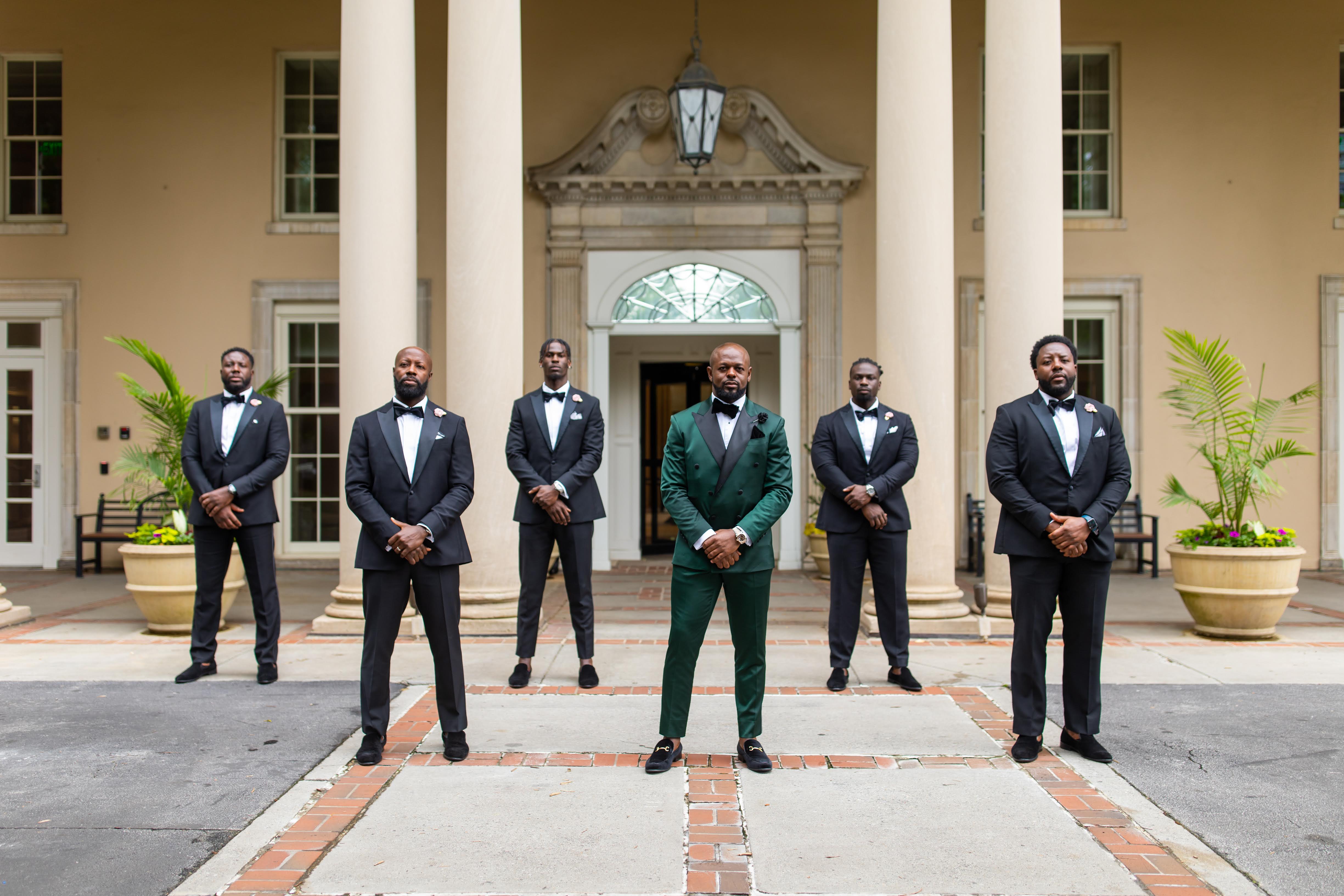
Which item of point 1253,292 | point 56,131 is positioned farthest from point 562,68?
point 1253,292

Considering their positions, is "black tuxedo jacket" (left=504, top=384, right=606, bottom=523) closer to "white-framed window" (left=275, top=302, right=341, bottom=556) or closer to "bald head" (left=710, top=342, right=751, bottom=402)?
"bald head" (left=710, top=342, right=751, bottom=402)

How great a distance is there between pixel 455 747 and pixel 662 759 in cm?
93

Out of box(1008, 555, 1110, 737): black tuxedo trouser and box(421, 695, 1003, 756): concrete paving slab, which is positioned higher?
box(1008, 555, 1110, 737): black tuxedo trouser

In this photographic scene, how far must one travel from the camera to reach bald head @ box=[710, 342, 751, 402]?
425 centimetres

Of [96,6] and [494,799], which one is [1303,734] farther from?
[96,6]

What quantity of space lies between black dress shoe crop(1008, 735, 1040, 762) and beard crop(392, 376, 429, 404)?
3.04 meters

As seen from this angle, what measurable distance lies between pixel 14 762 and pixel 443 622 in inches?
75.6

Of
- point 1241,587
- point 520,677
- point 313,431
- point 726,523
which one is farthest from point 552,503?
point 313,431

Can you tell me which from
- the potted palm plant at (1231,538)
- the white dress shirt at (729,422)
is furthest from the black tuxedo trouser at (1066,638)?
the potted palm plant at (1231,538)

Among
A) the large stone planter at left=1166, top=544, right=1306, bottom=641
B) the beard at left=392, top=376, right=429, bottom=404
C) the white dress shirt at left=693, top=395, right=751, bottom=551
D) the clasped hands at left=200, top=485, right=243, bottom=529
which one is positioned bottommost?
the large stone planter at left=1166, top=544, right=1306, bottom=641

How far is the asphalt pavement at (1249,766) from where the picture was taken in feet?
11.3

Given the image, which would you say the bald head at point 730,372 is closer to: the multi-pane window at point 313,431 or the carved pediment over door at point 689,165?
the carved pediment over door at point 689,165

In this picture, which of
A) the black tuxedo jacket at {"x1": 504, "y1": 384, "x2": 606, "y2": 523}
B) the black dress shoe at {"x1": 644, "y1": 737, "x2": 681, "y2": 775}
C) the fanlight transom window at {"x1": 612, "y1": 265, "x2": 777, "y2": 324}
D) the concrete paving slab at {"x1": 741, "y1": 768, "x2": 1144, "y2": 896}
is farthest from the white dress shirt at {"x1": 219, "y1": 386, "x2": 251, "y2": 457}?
the fanlight transom window at {"x1": 612, "y1": 265, "x2": 777, "y2": 324}

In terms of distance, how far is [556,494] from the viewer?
19.2ft
